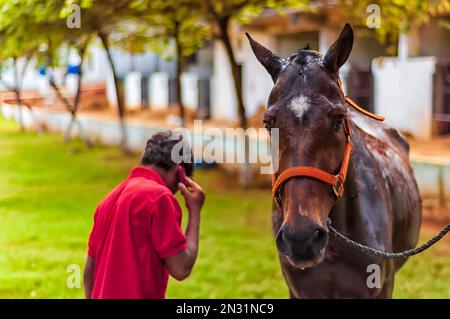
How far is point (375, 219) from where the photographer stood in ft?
12.6

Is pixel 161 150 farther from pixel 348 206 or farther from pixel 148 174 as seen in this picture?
pixel 348 206

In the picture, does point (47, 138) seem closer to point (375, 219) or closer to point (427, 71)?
point (427, 71)

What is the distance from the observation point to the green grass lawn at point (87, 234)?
677 centimetres

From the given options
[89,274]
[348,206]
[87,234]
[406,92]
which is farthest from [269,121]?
[406,92]

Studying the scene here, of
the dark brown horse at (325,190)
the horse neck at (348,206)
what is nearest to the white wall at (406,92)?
the dark brown horse at (325,190)

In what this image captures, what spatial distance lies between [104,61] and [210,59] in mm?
10504

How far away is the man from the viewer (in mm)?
3166

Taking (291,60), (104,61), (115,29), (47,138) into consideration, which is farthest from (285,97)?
(104,61)

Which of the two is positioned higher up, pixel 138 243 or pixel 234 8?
pixel 234 8

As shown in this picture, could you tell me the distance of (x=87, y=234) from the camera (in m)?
9.30

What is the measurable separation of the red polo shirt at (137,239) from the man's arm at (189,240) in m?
0.05

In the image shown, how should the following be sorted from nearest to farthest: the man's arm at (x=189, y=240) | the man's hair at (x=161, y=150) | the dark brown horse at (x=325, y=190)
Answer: the dark brown horse at (x=325, y=190) < the man's arm at (x=189, y=240) < the man's hair at (x=161, y=150)

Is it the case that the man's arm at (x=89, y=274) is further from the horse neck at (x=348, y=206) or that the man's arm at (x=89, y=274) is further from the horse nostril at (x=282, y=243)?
the horse neck at (x=348, y=206)

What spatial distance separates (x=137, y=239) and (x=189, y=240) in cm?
34
